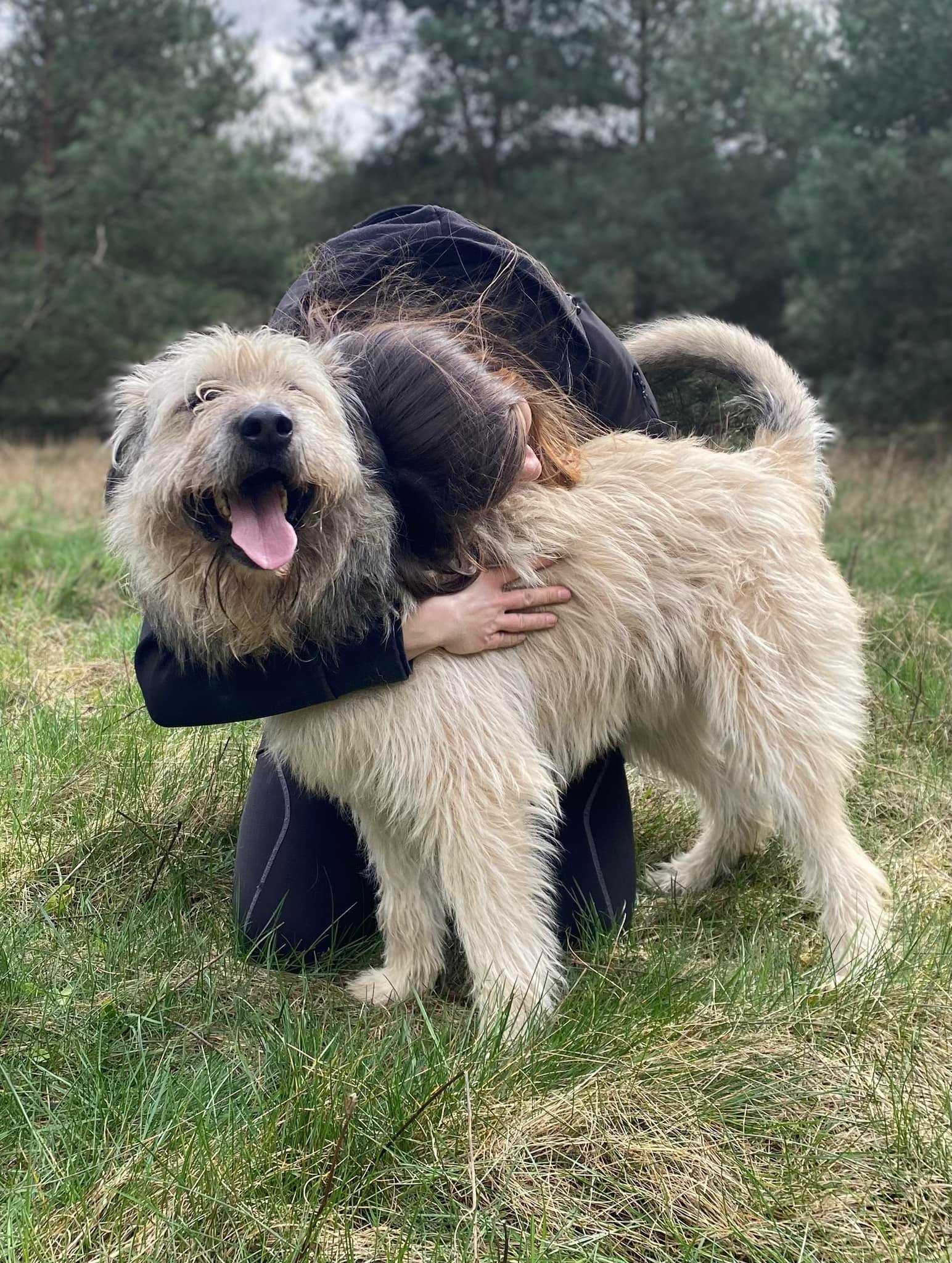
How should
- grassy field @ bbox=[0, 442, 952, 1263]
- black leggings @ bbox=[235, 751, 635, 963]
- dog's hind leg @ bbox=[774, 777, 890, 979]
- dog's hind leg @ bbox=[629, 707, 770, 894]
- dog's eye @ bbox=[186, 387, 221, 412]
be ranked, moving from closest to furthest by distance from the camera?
grassy field @ bbox=[0, 442, 952, 1263] < dog's eye @ bbox=[186, 387, 221, 412] < dog's hind leg @ bbox=[774, 777, 890, 979] < black leggings @ bbox=[235, 751, 635, 963] < dog's hind leg @ bbox=[629, 707, 770, 894]

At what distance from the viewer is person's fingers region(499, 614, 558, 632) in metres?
2.45

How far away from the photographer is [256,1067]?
85.3 inches

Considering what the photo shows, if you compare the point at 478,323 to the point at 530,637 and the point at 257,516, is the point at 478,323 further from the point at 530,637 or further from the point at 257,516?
the point at 257,516

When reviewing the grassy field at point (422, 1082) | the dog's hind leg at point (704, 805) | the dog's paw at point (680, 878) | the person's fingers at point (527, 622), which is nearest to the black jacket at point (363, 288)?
the person's fingers at point (527, 622)

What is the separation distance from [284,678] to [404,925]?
31.9 inches

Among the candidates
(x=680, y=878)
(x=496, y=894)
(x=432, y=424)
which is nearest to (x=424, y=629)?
(x=432, y=424)

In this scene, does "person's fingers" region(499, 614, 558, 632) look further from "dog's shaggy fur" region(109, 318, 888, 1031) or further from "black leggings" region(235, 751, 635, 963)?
"black leggings" region(235, 751, 635, 963)

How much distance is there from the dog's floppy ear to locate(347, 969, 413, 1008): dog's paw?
4.36 feet

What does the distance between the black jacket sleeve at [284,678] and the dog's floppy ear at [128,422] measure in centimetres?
39

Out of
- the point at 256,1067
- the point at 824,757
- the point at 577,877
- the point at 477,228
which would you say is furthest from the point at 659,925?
the point at 477,228

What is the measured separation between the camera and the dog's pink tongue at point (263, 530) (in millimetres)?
2008

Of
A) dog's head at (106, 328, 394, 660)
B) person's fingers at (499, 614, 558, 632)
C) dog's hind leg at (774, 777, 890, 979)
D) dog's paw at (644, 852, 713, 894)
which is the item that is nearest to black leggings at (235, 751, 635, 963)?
dog's paw at (644, 852, 713, 894)

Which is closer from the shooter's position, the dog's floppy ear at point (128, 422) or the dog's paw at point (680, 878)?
the dog's floppy ear at point (128, 422)

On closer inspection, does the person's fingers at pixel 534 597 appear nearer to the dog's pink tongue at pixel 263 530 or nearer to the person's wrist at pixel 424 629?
the person's wrist at pixel 424 629
